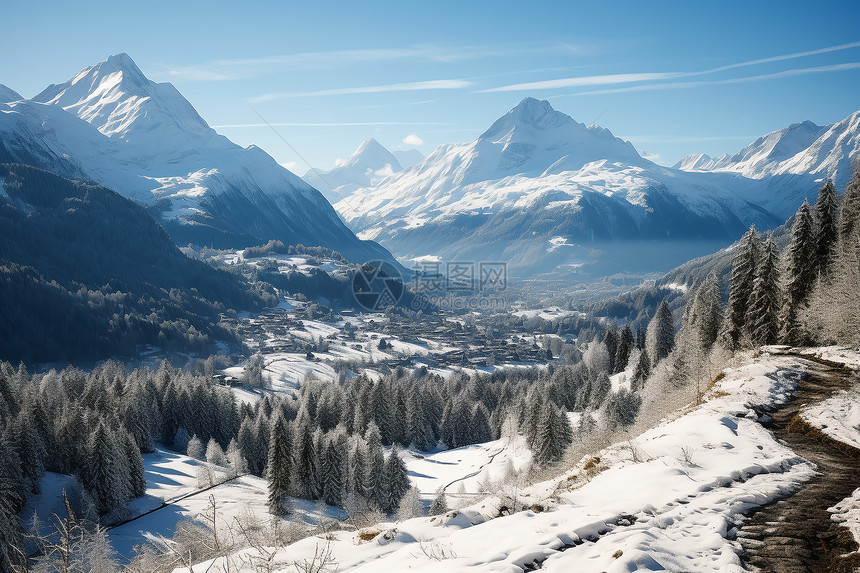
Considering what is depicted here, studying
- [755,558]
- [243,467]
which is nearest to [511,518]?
[755,558]

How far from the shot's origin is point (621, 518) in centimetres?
1270

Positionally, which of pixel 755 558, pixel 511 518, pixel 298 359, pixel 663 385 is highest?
pixel 755 558

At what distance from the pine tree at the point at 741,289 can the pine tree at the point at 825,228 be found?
533 centimetres

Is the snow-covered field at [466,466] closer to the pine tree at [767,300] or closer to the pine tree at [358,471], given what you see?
the pine tree at [358,471]

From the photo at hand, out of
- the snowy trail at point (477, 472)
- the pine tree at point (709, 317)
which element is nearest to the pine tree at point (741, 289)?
the pine tree at point (709, 317)

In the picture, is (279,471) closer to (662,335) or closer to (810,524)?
(810,524)

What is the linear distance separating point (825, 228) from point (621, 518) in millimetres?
51755

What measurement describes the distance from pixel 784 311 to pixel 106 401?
92.3 m

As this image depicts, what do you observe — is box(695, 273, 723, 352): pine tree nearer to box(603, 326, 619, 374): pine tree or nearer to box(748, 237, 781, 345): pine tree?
box(748, 237, 781, 345): pine tree

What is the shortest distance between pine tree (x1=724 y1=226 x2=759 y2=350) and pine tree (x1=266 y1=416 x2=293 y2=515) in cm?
5248

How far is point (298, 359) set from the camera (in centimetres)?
16812

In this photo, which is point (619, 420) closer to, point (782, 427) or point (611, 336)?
point (782, 427)

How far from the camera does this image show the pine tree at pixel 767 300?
148 ft

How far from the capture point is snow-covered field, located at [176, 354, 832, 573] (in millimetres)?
10867
